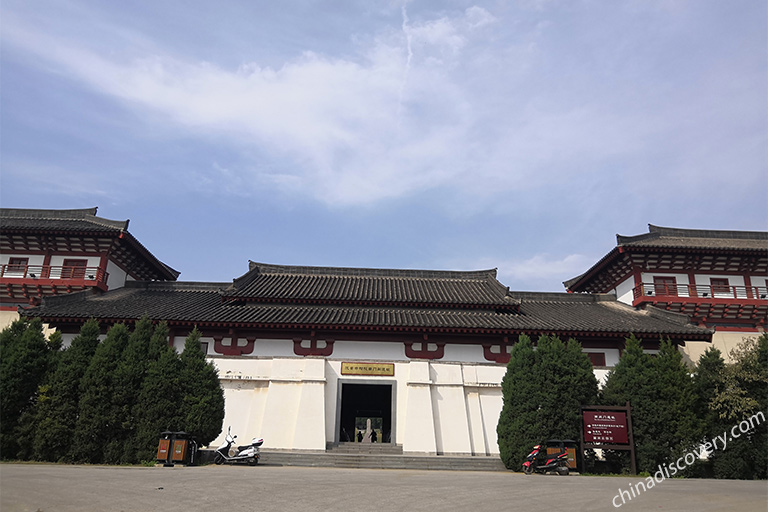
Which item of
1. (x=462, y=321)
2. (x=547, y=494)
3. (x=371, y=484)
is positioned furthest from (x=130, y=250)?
(x=547, y=494)

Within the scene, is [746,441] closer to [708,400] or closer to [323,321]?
[708,400]

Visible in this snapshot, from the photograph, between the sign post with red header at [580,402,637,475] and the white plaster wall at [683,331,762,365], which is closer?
the sign post with red header at [580,402,637,475]

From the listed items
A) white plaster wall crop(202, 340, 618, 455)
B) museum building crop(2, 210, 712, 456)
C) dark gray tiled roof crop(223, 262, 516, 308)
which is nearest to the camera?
white plaster wall crop(202, 340, 618, 455)

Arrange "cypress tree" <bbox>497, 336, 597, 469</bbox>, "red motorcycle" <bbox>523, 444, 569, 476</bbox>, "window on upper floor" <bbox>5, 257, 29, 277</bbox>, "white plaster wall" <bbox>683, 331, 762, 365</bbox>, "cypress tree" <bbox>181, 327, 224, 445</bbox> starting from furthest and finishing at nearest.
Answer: "window on upper floor" <bbox>5, 257, 29, 277</bbox> < "white plaster wall" <bbox>683, 331, 762, 365</bbox> < "cypress tree" <bbox>497, 336, 597, 469</bbox> < "cypress tree" <bbox>181, 327, 224, 445</bbox> < "red motorcycle" <bbox>523, 444, 569, 476</bbox>

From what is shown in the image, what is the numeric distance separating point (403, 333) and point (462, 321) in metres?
2.50

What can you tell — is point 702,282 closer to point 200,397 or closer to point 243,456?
point 243,456

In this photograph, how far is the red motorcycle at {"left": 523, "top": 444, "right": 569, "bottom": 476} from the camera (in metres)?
14.6

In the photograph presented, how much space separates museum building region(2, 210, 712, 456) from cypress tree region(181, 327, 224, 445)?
3010 millimetres

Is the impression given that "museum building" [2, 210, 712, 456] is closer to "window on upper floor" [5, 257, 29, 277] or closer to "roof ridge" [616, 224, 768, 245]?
"window on upper floor" [5, 257, 29, 277]

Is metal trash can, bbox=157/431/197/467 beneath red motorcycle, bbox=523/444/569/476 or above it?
above

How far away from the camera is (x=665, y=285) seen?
24.8 meters

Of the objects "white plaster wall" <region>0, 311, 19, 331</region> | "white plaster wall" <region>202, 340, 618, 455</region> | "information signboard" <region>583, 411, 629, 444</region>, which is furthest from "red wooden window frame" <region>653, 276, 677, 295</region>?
"white plaster wall" <region>0, 311, 19, 331</region>

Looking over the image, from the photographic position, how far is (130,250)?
26312 millimetres

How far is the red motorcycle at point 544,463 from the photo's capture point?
1458cm
